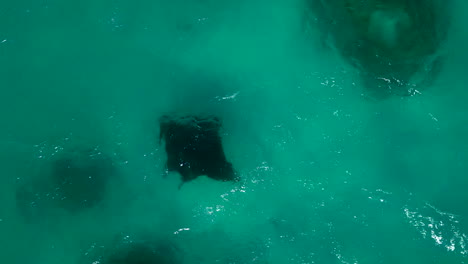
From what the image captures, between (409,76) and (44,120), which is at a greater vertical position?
(409,76)

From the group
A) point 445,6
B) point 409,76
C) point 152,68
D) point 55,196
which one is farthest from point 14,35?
point 445,6

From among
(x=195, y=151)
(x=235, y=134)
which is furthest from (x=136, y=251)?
(x=235, y=134)

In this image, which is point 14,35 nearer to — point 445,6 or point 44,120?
point 44,120

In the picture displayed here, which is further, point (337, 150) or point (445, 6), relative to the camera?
point (445, 6)

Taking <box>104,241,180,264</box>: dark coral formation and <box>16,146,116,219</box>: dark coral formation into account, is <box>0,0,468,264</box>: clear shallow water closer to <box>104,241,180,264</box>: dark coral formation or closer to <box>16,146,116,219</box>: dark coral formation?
<box>16,146,116,219</box>: dark coral formation

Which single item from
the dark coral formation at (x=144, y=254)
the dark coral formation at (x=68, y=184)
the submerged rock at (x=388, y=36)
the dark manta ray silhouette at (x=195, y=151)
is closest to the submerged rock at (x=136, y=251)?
the dark coral formation at (x=144, y=254)
